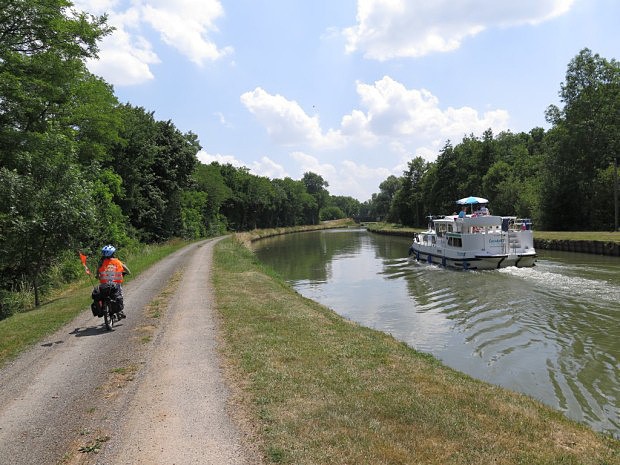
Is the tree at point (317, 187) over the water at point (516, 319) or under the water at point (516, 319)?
over

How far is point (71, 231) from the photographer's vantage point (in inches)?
650

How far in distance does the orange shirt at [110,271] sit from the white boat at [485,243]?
23.4 meters

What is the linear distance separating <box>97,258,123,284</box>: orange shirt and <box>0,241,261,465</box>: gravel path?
52.8 inches

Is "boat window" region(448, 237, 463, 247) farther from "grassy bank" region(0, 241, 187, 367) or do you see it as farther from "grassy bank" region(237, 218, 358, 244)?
"grassy bank" region(237, 218, 358, 244)

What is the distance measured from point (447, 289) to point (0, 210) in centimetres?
1976

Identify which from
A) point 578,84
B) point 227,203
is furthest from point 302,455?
point 227,203

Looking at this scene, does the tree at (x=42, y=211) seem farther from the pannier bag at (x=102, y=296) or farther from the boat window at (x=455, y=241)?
the boat window at (x=455, y=241)

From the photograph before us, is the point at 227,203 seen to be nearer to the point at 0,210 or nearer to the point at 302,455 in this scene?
the point at 0,210

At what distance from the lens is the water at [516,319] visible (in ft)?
30.6

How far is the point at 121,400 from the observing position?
6.54 metres

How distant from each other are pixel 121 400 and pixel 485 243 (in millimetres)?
26554

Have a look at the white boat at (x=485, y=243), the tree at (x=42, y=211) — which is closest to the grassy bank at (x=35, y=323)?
the tree at (x=42, y=211)

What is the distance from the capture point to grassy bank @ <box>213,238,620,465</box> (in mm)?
4816

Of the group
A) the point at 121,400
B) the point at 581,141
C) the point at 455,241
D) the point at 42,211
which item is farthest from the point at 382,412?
the point at 581,141
